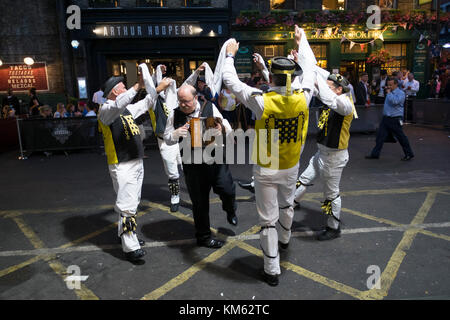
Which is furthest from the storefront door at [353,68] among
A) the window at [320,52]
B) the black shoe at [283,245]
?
the black shoe at [283,245]

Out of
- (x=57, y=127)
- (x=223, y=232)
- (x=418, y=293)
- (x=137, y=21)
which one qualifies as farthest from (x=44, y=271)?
(x=137, y=21)

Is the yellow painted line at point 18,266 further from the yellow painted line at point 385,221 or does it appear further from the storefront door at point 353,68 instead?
the storefront door at point 353,68

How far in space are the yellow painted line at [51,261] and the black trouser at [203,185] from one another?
4.79ft

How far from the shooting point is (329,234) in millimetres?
4582

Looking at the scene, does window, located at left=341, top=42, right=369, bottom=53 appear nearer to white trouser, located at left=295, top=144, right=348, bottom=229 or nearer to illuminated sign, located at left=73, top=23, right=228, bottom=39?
illuminated sign, located at left=73, top=23, right=228, bottom=39

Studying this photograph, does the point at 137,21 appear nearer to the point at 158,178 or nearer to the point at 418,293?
the point at 158,178

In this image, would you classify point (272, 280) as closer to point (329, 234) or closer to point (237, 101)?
point (329, 234)

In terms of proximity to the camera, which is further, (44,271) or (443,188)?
(443,188)

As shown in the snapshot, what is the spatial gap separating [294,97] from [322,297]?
1914 millimetres

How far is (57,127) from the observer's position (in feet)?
34.9

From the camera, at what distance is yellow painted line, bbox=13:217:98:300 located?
3.51 metres

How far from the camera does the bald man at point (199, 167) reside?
4.10 m
